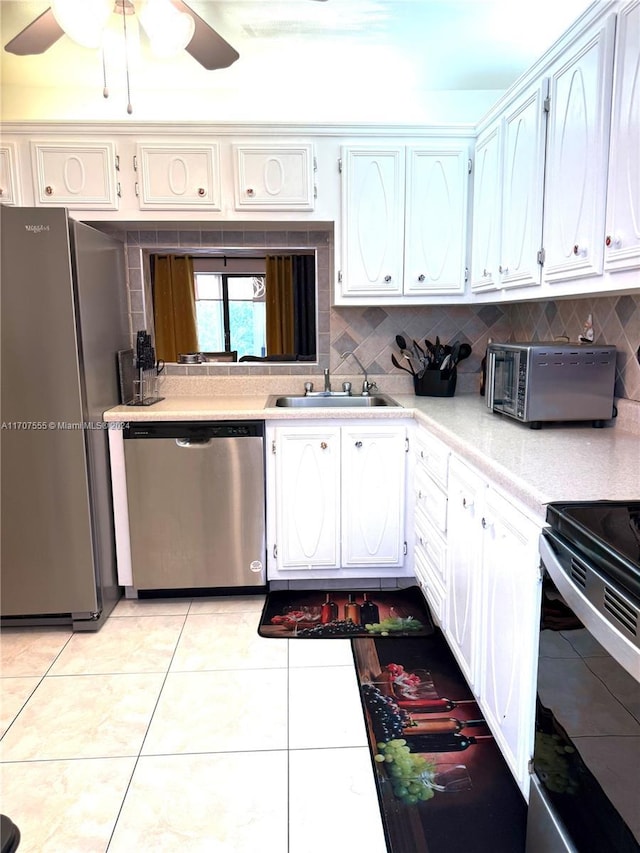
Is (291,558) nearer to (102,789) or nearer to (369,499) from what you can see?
(369,499)

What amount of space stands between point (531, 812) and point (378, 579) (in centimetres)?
167

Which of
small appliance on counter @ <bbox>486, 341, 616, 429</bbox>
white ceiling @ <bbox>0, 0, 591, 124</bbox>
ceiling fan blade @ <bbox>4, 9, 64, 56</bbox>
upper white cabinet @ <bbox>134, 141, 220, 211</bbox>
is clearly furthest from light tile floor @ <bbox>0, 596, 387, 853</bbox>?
white ceiling @ <bbox>0, 0, 591, 124</bbox>

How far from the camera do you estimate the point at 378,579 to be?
10.1 feet

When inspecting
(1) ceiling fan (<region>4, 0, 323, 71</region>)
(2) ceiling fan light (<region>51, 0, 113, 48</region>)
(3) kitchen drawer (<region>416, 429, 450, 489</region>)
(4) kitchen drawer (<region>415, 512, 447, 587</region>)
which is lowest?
(4) kitchen drawer (<region>415, 512, 447, 587</region>)

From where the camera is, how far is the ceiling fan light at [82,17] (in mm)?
1699

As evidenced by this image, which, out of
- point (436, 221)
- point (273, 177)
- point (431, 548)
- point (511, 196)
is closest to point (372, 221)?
point (436, 221)

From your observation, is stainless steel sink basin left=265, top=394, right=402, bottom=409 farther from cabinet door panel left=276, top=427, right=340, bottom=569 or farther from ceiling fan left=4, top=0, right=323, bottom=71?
ceiling fan left=4, top=0, right=323, bottom=71

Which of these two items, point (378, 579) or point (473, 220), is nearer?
point (473, 220)

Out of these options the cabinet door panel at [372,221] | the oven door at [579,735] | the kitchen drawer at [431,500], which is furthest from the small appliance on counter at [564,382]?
the cabinet door panel at [372,221]

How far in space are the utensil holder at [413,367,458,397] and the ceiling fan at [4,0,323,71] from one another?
5.73 ft

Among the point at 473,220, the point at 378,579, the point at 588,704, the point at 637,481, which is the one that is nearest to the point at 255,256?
the point at 473,220

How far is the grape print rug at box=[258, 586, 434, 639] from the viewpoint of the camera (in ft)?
8.43

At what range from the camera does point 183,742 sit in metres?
1.91

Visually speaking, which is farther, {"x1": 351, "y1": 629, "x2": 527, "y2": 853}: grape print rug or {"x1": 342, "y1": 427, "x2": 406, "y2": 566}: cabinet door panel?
{"x1": 342, "y1": 427, "x2": 406, "y2": 566}: cabinet door panel
